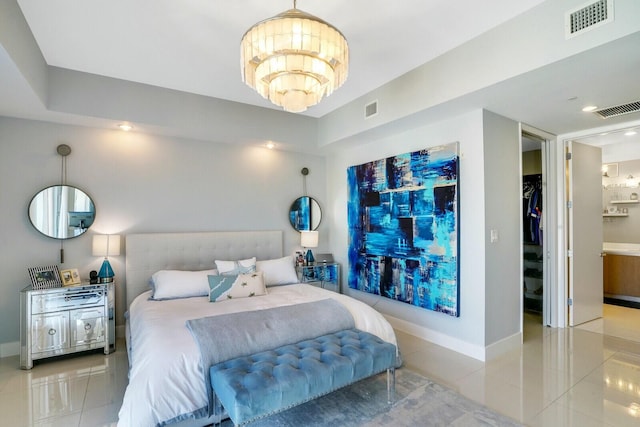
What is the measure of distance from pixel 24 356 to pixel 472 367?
4.24 meters

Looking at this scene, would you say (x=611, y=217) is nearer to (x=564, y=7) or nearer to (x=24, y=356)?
(x=564, y=7)

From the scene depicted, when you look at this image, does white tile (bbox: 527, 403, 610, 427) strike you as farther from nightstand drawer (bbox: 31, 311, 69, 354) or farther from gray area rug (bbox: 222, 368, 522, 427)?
nightstand drawer (bbox: 31, 311, 69, 354)

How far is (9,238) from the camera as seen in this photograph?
3.35m

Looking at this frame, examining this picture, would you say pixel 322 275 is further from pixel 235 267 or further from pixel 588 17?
pixel 588 17

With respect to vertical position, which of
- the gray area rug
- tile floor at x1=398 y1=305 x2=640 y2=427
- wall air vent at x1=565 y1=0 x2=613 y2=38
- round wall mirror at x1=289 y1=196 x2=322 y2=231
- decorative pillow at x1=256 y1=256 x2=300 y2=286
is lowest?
tile floor at x1=398 y1=305 x2=640 y2=427

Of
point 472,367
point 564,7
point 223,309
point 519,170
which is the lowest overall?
point 472,367

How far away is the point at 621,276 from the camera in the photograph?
5.12 metres

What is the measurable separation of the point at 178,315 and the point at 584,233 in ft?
16.2

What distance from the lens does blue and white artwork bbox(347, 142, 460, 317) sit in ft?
11.2

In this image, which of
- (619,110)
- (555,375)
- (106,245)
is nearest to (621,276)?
(619,110)

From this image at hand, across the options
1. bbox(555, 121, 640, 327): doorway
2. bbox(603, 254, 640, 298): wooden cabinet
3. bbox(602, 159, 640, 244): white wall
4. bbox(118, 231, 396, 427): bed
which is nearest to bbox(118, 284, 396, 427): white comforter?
bbox(118, 231, 396, 427): bed

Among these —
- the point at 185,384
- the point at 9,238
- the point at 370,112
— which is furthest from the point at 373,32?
the point at 9,238

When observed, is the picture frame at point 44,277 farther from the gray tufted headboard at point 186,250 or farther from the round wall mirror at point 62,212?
the gray tufted headboard at point 186,250

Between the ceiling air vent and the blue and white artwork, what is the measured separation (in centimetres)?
145
